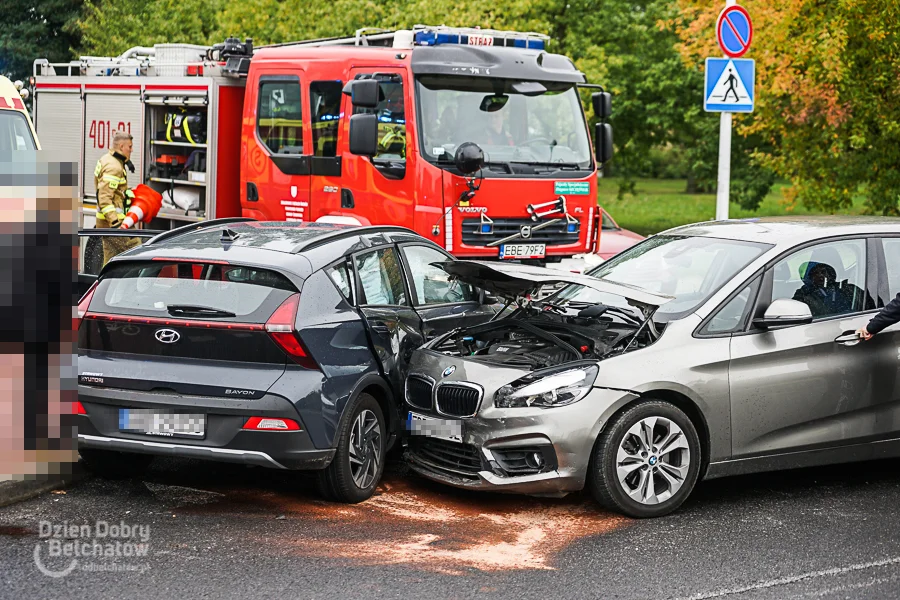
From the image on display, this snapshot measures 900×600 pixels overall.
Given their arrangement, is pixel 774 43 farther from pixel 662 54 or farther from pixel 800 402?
pixel 662 54

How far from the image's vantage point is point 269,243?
6887 mm

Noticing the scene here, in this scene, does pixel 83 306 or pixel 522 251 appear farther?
pixel 522 251

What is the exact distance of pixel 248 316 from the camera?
20.7 ft

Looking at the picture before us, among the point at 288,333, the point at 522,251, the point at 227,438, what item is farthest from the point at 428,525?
the point at 522,251

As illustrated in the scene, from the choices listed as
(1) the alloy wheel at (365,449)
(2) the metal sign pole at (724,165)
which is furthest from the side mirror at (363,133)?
(1) the alloy wheel at (365,449)

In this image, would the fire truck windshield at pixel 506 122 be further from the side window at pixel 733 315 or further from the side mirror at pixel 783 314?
the side mirror at pixel 783 314

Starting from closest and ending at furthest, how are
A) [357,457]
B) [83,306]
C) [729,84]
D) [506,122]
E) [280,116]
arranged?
[83,306]
[357,457]
[506,122]
[729,84]
[280,116]

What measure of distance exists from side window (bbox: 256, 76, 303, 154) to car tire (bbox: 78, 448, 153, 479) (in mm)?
5430

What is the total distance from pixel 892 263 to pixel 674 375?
1924mm

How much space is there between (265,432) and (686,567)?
7.26 ft

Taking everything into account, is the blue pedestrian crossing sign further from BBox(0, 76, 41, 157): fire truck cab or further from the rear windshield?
the rear windshield

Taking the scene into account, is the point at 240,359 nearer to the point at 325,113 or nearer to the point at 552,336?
the point at 552,336

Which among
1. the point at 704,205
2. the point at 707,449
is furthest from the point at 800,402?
the point at 704,205

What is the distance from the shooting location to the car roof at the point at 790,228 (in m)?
7.34
